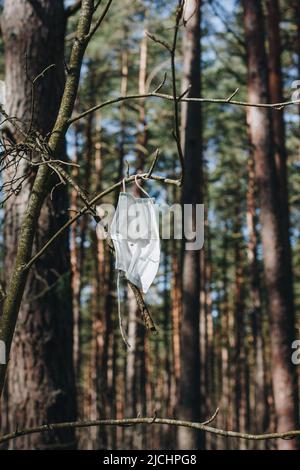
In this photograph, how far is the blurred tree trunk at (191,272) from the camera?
789 centimetres

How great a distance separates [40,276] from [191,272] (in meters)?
4.55

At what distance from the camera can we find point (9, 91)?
412 cm

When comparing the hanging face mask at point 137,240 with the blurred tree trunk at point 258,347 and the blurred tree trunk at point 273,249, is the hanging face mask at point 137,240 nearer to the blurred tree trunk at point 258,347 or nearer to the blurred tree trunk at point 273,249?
the blurred tree trunk at point 273,249

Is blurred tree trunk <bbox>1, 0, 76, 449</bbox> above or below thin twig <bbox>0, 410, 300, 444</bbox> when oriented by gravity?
above

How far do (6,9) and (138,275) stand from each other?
3.26 meters

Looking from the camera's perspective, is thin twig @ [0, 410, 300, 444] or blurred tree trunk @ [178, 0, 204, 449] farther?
blurred tree trunk @ [178, 0, 204, 449]

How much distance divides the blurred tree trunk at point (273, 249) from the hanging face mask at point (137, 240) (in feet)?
17.6

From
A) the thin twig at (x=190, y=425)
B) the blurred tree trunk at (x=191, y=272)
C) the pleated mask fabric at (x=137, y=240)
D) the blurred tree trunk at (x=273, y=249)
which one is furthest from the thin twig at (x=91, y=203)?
the blurred tree trunk at (x=191, y=272)

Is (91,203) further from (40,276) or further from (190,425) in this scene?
(40,276)

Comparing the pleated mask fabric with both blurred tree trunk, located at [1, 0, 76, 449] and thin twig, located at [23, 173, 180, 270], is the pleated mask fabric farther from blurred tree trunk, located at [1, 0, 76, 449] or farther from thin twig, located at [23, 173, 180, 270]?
blurred tree trunk, located at [1, 0, 76, 449]

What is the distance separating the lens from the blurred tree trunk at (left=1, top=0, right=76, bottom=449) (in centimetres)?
392

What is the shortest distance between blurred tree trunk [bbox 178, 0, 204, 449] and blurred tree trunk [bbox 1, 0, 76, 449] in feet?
13.2


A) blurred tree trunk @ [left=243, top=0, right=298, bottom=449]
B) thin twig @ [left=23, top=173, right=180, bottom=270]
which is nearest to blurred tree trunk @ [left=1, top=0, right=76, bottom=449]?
thin twig @ [left=23, top=173, right=180, bottom=270]
